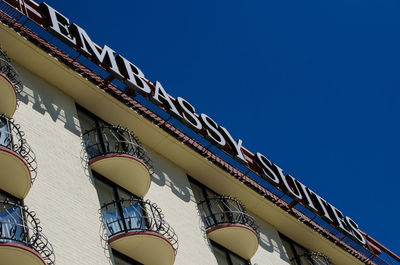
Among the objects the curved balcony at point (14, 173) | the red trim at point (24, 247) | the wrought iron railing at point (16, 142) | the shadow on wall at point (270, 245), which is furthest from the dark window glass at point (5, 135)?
the shadow on wall at point (270, 245)

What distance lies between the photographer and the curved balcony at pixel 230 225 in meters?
24.5

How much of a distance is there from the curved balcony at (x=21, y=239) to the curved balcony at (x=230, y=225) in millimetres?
8229

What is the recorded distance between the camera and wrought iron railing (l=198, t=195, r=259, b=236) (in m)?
25.2

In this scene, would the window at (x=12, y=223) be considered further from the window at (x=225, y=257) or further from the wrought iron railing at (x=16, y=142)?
the window at (x=225, y=257)

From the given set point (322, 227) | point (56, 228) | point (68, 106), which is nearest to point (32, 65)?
point (68, 106)

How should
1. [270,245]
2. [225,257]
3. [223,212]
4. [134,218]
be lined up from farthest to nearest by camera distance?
[270,245] → [223,212] → [225,257] → [134,218]

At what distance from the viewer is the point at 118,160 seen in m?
22.1

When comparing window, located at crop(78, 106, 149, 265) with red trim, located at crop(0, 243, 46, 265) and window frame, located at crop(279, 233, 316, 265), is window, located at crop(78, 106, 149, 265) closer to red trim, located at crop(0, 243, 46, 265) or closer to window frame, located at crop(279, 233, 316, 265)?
red trim, located at crop(0, 243, 46, 265)

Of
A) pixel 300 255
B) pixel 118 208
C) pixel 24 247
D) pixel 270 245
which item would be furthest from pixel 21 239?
pixel 300 255

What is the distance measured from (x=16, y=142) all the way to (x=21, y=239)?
3670 millimetres

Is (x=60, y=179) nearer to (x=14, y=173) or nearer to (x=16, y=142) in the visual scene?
(x=16, y=142)

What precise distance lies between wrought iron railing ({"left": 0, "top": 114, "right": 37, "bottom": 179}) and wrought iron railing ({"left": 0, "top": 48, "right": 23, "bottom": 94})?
192 centimetres

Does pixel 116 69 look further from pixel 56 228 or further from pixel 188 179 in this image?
pixel 56 228

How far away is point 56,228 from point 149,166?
22.0ft
